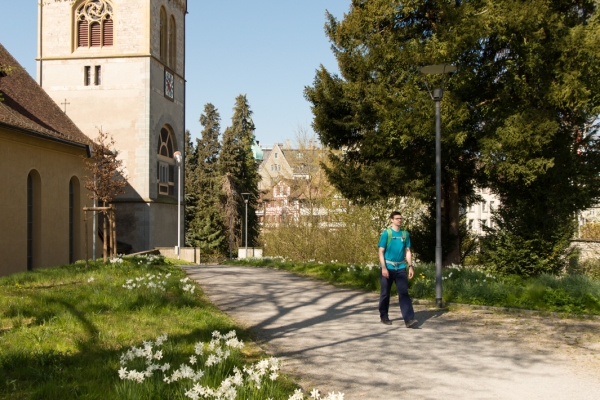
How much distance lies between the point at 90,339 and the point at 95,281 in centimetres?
524

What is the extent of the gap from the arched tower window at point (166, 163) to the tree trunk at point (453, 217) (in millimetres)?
25770

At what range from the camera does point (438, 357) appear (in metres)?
6.98

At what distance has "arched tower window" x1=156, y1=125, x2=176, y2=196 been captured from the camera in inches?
1649

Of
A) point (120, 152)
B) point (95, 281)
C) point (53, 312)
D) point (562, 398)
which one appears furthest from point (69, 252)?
point (562, 398)

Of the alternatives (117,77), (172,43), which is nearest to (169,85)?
(172,43)

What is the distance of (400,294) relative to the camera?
9031 mm

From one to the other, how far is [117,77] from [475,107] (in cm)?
2872

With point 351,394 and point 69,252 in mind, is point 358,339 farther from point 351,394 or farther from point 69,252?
point 69,252

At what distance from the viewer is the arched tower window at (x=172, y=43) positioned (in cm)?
4456

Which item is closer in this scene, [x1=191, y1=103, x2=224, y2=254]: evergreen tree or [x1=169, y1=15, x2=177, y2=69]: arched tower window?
[x1=169, y1=15, x2=177, y2=69]: arched tower window

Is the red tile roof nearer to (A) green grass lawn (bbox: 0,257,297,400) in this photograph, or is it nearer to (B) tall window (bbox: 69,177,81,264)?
(B) tall window (bbox: 69,177,81,264)

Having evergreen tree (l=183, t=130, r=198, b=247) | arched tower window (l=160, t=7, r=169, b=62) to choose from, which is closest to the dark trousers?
arched tower window (l=160, t=7, r=169, b=62)

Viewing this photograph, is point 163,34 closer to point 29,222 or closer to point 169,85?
point 169,85

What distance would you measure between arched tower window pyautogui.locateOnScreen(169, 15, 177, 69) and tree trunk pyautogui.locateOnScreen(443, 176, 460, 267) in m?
30.4
